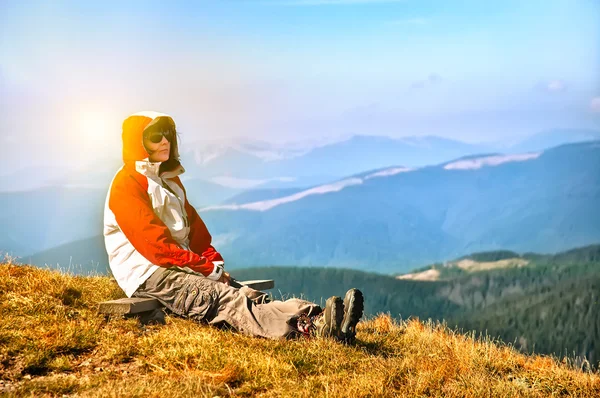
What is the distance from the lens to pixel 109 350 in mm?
6613

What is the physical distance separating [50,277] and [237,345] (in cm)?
309

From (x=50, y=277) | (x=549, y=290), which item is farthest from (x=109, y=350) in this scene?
(x=549, y=290)

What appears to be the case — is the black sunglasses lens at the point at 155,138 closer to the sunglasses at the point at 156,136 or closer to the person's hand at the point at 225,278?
the sunglasses at the point at 156,136

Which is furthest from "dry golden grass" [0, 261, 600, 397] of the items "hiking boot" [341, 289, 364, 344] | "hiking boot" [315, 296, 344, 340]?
"hiking boot" [341, 289, 364, 344]

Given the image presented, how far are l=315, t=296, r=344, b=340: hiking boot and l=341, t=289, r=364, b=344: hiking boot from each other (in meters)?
0.05

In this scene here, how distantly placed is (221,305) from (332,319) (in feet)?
4.27

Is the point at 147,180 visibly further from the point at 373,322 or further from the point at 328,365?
the point at 373,322

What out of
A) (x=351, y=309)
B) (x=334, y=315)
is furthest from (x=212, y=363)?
(x=351, y=309)

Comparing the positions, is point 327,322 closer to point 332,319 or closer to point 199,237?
point 332,319

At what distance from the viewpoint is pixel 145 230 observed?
7465 mm

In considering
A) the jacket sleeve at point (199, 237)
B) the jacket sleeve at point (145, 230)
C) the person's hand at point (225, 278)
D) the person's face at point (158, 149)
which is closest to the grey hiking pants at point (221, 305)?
the jacket sleeve at point (145, 230)

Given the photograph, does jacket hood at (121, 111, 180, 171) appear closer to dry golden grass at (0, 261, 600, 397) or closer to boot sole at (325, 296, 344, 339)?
dry golden grass at (0, 261, 600, 397)

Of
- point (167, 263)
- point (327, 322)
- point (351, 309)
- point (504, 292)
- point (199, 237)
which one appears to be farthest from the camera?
point (504, 292)

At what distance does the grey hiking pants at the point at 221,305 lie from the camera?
7.28 metres
